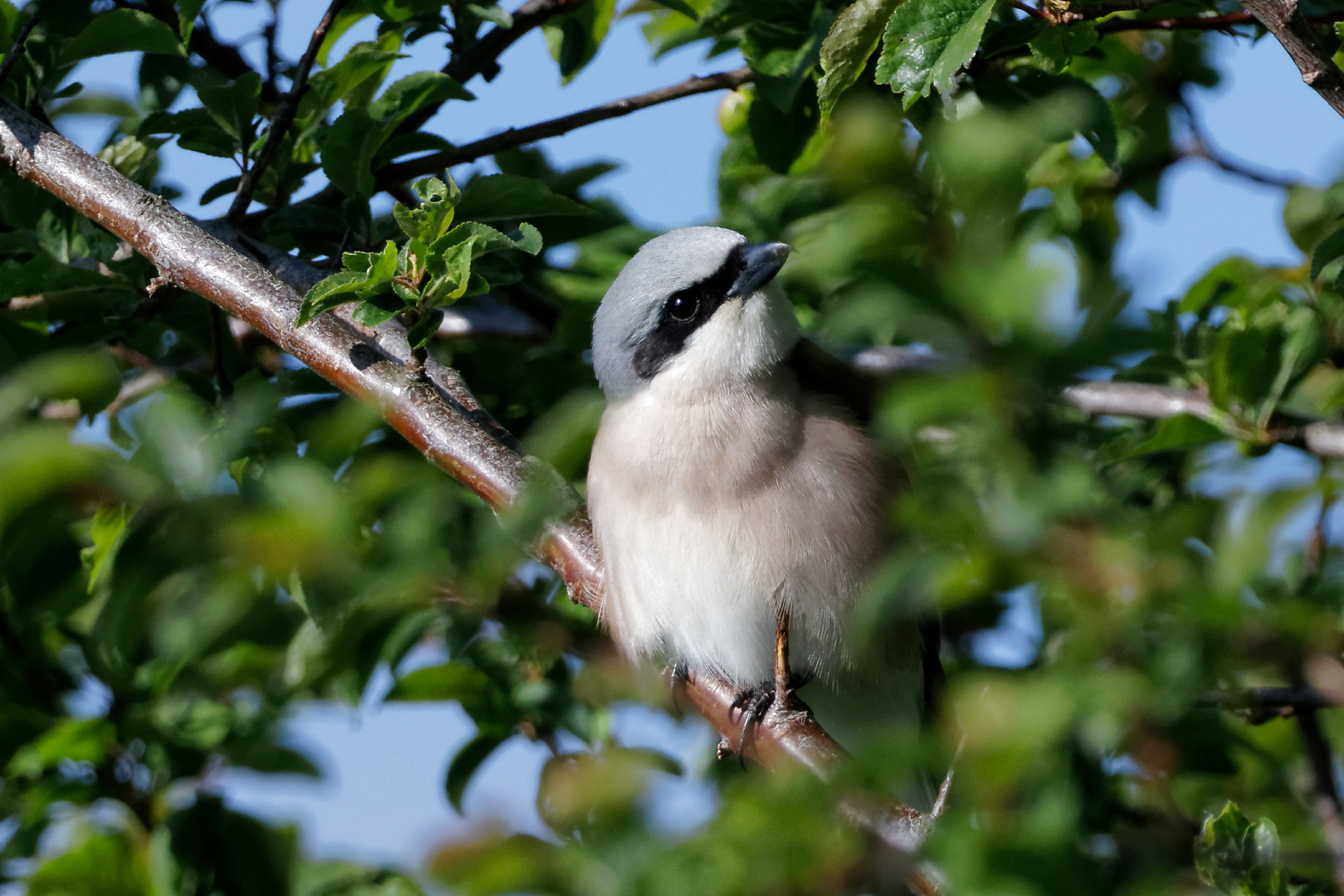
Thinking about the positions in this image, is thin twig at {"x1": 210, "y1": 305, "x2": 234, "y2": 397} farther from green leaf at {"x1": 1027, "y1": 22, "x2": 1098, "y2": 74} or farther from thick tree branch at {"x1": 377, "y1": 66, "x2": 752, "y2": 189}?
green leaf at {"x1": 1027, "y1": 22, "x2": 1098, "y2": 74}

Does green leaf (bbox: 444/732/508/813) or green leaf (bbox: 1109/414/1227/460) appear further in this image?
green leaf (bbox: 444/732/508/813)

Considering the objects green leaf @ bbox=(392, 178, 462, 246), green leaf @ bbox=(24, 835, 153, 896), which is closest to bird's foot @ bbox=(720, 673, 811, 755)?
green leaf @ bbox=(392, 178, 462, 246)

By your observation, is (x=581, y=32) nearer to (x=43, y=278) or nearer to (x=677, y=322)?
(x=677, y=322)

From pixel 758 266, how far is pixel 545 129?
668 millimetres

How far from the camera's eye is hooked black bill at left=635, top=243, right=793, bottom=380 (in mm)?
3377

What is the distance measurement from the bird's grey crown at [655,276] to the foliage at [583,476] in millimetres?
142

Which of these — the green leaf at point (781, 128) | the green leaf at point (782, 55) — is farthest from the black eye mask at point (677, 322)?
the green leaf at point (782, 55)

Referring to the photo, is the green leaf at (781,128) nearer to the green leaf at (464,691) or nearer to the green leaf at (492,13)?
the green leaf at (492,13)

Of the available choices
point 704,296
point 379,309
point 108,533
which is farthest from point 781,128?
point 108,533

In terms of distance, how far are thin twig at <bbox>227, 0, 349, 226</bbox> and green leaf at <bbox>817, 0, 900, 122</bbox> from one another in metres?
1.35

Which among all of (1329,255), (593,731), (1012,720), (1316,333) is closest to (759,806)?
(1012,720)

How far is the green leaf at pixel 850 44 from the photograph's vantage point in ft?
7.56

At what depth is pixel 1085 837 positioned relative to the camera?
7.54 feet

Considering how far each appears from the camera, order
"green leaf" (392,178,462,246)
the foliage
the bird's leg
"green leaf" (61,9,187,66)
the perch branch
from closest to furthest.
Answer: the foliage, "green leaf" (392,178,462,246), the bird's leg, the perch branch, "green leaf" (61,9,187,66)
